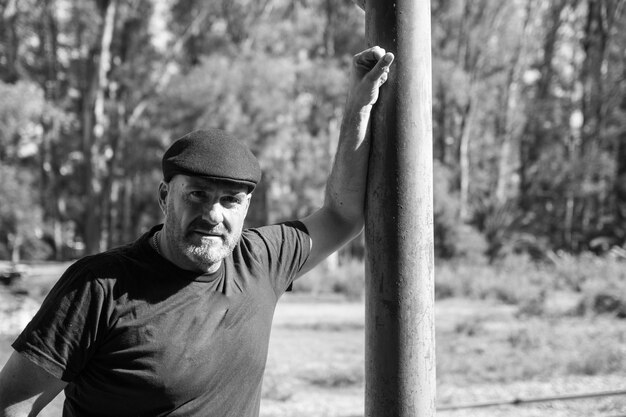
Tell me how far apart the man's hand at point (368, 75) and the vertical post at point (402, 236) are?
0.04m

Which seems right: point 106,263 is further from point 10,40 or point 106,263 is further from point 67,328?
point 10,40

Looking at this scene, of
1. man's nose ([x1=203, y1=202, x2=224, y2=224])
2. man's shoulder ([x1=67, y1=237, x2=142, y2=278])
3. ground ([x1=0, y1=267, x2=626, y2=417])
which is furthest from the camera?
ground ([x1=0, y1=267, x2=626, y2=417])

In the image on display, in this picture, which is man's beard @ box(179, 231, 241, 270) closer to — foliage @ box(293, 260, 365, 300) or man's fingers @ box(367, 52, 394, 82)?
man's fingers @ box(367, 52, 394, 82)

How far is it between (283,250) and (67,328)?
853 millimetres

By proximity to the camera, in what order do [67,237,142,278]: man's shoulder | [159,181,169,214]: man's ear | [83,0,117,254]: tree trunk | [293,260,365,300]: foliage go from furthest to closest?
[83,0,117,254]: tree trunk → [293,260,365,300]: foliage → [159,181,169,214]: man's ear → [67,237,142,278]: man's shoulder

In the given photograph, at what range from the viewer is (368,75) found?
84.1 inches

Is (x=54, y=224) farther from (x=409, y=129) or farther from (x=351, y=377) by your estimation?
(x=409, y=129)

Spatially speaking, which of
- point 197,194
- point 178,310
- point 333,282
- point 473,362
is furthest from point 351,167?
point 333,282

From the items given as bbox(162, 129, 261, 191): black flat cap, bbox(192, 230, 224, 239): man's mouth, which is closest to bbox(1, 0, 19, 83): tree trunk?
bbox(162, 129, 261, 191): black flat cap

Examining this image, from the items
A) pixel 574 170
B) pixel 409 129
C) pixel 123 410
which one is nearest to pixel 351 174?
pixel 409 129

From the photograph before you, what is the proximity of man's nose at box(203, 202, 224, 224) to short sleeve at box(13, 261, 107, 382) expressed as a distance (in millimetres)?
372

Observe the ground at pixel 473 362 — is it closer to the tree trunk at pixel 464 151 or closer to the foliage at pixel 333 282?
the foliage at pixel 333 282

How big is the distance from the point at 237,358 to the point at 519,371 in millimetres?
6866

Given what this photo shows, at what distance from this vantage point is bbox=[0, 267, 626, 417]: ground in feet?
22.2
